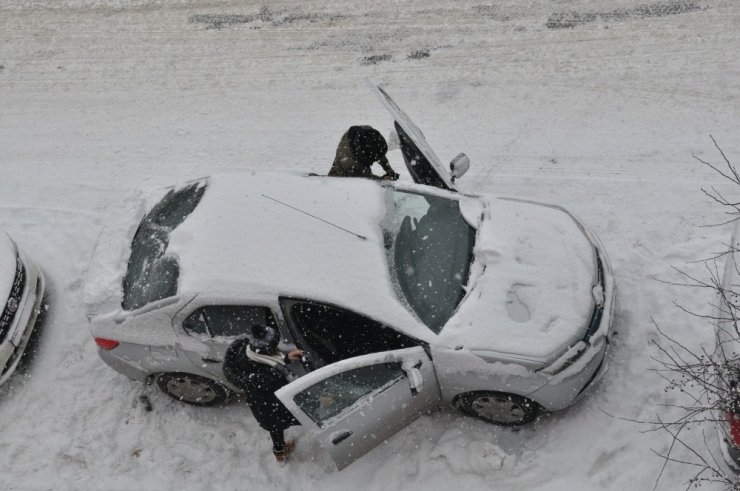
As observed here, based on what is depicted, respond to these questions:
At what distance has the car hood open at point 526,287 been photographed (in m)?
4.98

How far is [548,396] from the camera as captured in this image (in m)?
5.04

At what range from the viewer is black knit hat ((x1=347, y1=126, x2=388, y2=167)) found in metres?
6.62

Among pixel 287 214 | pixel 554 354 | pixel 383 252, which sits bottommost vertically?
pixel 554 354

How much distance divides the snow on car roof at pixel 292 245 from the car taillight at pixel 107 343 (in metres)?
0.85

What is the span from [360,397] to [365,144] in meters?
2.70

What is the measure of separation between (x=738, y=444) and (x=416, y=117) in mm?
5199

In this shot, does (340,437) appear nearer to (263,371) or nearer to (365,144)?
(263,371)

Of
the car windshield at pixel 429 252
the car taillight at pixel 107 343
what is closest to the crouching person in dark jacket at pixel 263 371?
the car windshield at pixel 429 252

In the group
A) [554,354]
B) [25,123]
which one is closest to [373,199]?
[554,354]

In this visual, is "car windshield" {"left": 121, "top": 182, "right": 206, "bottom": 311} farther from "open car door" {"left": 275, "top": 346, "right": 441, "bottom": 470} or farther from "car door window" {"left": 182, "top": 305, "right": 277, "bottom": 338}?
"open car door" {"left": 275, "top": 346, "right": 441, "bottom": 470}

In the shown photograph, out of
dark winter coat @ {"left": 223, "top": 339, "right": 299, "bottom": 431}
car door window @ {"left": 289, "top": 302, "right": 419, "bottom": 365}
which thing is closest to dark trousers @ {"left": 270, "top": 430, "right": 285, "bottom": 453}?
dark winter coat @ {"left": 223, "top": 339, "right": 299, "bottom": 431}

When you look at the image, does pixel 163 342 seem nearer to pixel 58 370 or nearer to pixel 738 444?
pixel 58 370

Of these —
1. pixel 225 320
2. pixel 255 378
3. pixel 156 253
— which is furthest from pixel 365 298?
pixel 156 253

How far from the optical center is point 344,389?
4.88m
